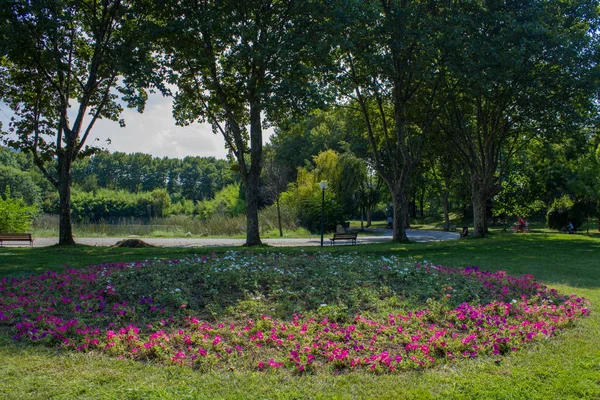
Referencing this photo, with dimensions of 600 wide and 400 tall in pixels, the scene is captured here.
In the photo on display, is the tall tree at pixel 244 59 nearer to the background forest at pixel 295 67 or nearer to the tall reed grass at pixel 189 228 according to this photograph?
the background forest at pixel 295 67

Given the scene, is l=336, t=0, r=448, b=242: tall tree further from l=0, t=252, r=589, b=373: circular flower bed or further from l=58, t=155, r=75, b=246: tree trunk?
l=58, t=155, r=75, b=246: tree trunk

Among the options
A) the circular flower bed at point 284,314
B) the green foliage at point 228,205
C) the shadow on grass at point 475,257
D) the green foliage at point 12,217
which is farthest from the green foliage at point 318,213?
the circular flower bed at point 284,314

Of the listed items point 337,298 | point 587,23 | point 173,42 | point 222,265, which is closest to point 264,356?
point 337,298

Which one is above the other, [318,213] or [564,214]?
[318,213]

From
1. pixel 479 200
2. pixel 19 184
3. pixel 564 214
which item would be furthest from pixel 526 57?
pixel 19 184

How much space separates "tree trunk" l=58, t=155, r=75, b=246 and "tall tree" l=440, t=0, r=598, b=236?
15.5m

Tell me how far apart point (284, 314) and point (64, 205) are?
1466cm

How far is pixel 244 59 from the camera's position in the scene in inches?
609

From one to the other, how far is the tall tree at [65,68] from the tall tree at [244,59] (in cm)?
159

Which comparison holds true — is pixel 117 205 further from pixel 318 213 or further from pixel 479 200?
pixel 479 200

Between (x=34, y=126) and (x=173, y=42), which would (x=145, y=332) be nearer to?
(x=173, y=42)

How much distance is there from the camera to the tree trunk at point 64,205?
679 inches

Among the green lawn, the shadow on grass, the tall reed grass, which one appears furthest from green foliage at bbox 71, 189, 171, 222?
the green lawn

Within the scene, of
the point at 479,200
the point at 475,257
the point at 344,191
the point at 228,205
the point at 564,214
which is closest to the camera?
the point at 475,257
